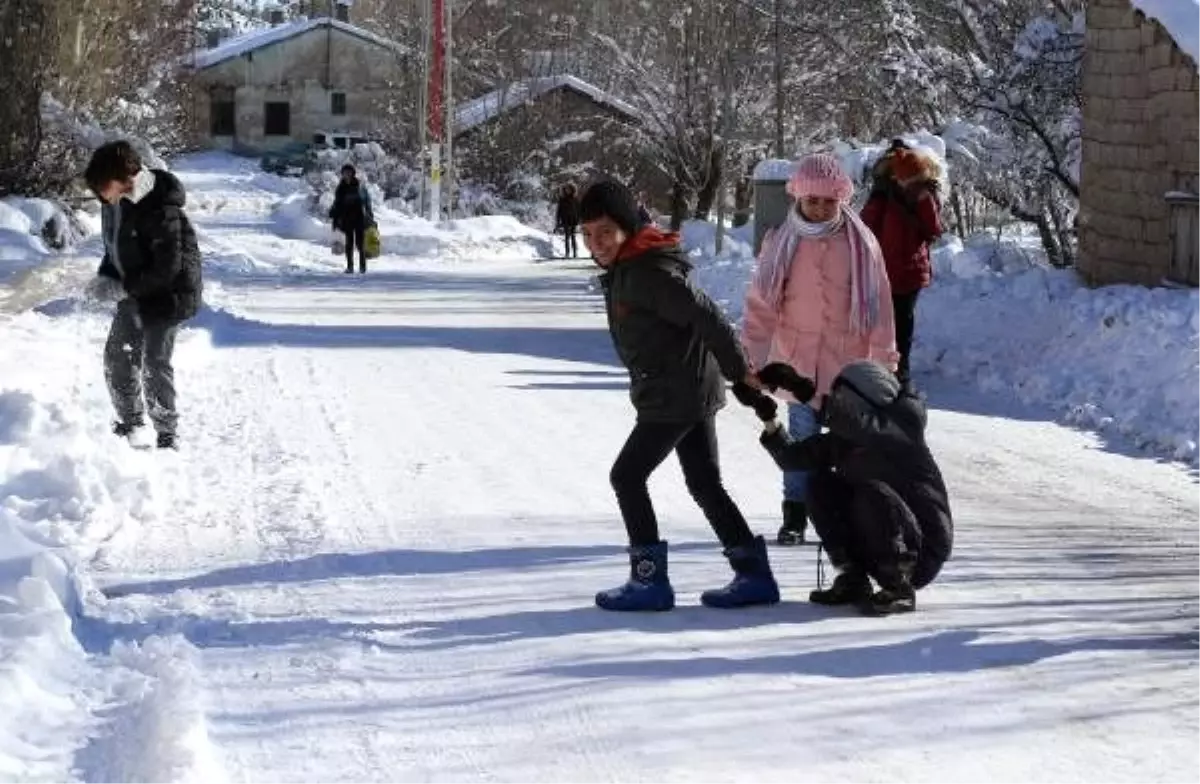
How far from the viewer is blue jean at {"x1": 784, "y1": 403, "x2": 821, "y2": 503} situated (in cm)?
809

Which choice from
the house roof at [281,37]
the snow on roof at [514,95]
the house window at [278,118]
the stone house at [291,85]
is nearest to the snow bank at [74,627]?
the snow on roof at [514,95]

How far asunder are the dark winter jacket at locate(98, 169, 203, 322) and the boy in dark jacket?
3.88 metres

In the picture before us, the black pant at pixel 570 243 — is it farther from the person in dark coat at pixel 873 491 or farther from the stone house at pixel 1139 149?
the person in dark coat at pixel 873 491

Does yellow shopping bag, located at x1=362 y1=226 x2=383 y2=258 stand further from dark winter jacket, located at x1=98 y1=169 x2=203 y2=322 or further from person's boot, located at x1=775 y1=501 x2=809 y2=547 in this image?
person's boot, located at x1=775 y1=501 x2=809 y2=547

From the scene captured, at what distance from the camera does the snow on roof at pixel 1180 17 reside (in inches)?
623

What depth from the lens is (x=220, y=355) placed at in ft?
52.3

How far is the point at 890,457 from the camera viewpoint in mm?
6781

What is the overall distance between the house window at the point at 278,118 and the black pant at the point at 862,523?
77943mm

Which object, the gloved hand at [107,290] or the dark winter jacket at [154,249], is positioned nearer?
the dark winter jacket at [154,249]

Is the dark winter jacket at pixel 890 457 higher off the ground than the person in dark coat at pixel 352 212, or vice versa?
the person in dark coat at pixel 352 212

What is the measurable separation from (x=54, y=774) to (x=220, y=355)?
11296mm

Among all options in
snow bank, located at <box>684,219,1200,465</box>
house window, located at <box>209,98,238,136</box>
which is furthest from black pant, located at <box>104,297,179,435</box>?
house window, located at <box>209,98,238,136</box>

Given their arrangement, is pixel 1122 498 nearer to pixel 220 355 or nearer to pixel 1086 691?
pixel 1086 691

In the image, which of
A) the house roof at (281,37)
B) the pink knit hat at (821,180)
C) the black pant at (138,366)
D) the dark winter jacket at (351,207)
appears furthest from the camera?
the house roof at (281,37)
